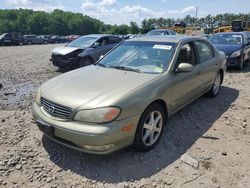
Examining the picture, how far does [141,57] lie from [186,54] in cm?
87

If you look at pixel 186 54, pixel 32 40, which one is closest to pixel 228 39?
pixel 186 54

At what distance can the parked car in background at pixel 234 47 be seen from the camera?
9.88 meters

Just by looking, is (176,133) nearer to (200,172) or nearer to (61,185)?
(200,172)

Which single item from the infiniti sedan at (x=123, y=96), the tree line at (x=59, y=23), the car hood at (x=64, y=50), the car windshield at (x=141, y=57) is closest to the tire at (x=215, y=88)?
the infiniti sedan at (x=123, y=96)

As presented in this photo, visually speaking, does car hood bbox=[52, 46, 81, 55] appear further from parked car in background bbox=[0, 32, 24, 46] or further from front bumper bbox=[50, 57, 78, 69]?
parked car in background bbox=[0, 32, 24, 46]

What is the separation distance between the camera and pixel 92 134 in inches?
122

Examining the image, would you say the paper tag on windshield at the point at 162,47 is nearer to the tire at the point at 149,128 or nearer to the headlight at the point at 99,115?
the tire at the point at 149,128

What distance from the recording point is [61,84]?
391 cm

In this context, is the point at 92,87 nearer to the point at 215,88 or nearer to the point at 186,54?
the point at 186,54

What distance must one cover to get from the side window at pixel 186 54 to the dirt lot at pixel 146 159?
1106 mm

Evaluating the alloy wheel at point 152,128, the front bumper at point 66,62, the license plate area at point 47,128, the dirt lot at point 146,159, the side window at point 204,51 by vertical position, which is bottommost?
the dirt lot at point 146,159

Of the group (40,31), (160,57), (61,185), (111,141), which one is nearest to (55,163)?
(61,185)

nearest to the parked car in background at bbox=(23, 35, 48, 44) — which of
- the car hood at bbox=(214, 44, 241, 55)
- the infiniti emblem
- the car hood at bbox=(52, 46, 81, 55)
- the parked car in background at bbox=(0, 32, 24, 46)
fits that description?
the parked car in background at bbox=(0, 32, 24, 46)

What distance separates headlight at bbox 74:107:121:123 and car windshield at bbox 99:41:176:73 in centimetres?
124
